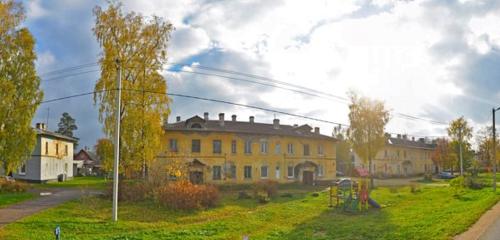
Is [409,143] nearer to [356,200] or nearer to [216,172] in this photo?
[216,172]

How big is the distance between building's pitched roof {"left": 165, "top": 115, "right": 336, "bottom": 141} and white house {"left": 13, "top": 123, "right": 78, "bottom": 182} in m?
14.1

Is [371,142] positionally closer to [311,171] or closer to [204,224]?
[311,171]

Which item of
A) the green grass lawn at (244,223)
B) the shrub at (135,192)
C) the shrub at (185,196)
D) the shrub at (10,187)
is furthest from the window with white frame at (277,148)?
the shrub at (10,187)

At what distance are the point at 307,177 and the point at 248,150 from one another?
8.57 metres

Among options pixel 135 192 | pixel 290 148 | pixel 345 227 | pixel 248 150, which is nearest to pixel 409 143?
pixel 290 148

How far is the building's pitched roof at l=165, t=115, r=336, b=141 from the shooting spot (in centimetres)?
4362

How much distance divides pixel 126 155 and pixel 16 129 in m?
8.47

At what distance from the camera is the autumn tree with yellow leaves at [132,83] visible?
2844 centimetres

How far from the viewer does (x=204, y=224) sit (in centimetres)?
2017

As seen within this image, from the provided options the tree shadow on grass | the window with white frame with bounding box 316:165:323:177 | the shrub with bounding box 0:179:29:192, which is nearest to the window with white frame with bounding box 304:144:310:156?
the window with white frame with bounding box 316:165:323:177

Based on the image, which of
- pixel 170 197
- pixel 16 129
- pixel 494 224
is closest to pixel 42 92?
pixel 16 129

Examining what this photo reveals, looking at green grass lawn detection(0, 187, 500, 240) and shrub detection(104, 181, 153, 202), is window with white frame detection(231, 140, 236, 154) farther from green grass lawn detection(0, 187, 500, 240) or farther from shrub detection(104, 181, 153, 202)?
green grass lawn detection(0, 187, 500, 240)

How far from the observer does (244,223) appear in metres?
20.5

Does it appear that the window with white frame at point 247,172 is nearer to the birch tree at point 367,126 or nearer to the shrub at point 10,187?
the birch tree at point 367,126
